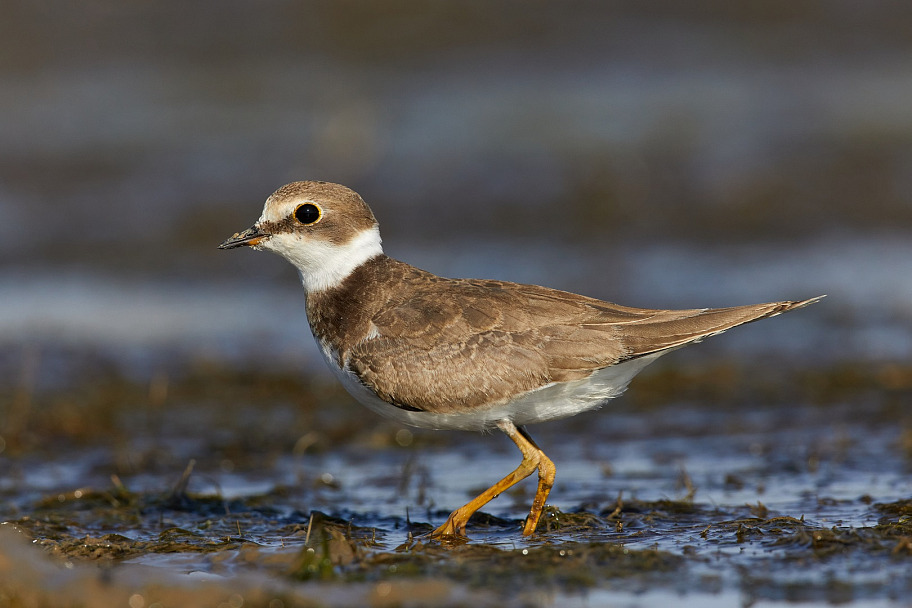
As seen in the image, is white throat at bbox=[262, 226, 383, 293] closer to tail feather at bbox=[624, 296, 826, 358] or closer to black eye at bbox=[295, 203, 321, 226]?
black eye at bbox=[295, 203, 321, 226]

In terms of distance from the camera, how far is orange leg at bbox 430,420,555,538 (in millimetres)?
7340

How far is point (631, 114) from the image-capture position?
21.9 m

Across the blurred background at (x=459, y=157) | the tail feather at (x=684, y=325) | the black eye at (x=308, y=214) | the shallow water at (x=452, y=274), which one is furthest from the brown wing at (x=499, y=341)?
the blurred background at (x=459, y=157)

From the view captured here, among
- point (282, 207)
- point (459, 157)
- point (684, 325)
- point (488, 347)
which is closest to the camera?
point (488, 347)

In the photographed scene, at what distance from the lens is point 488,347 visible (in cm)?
721

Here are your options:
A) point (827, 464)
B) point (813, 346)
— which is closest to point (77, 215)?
point (813, 346)

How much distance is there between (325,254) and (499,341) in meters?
1.44

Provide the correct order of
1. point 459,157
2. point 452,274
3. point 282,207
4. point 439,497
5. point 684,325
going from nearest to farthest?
point 684,325
point 282,207
point 439,497
point 452,274
point 459,157

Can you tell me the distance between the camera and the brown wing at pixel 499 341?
282 inches

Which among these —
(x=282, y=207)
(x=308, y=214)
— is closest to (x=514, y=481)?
(x=308, y=214)

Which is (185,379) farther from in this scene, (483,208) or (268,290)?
(483,208)

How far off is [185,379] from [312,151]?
28.8ft

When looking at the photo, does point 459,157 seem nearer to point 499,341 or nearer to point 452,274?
point 452,274

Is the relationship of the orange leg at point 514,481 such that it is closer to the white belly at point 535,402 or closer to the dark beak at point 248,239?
the white belly at point 535,402
